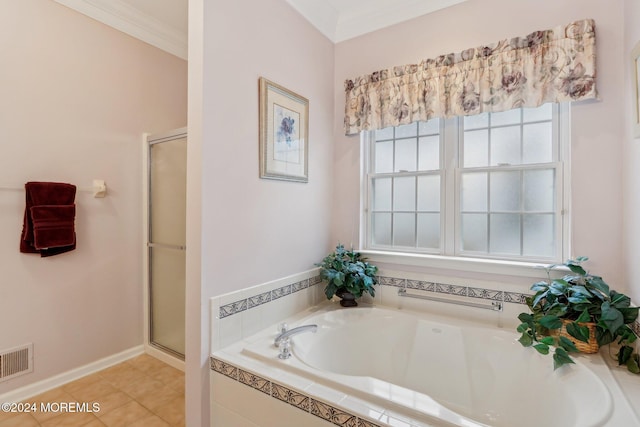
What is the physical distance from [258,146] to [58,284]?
1.75 metres

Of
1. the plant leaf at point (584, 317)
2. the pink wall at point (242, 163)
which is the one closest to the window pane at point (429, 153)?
the pink wall at point (242, 163)

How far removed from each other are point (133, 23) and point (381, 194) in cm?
245

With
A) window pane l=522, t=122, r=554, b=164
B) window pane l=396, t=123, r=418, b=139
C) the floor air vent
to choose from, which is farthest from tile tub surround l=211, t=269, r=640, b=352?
the floor air vent

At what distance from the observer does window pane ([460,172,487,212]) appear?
2043 mm

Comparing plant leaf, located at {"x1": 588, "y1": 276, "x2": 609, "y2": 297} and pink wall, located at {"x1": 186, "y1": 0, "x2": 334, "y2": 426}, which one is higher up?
pink wall, located at {"x1": 186, "y1": 0, "x2": 334, "y2": 426}

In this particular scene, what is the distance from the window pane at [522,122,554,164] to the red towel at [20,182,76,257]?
305 cm

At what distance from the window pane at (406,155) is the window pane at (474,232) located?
53 cm

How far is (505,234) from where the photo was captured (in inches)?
77.5

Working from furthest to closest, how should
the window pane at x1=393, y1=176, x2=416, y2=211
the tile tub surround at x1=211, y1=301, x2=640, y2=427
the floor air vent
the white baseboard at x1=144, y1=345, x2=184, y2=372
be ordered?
1. the white baseboard at x1=144, y1=345, x2=184, y2=372
2. the window pane at x1=393, y1=176, x2=416, y2=211
3. the floor air vent
4. the tile tub surround at x1=211, y1=301, x2=640, y2=427

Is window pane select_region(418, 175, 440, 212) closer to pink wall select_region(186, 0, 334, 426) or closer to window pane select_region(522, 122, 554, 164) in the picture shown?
window pane select_region(522, 122, 554, 164)

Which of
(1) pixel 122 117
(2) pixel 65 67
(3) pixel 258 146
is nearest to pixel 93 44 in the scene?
(2) pixel 65 67

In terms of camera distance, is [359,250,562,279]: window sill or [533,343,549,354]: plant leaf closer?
[533,343,549,354]: plant leaf

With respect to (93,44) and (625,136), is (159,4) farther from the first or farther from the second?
(625,136)

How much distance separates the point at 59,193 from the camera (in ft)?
6.73
